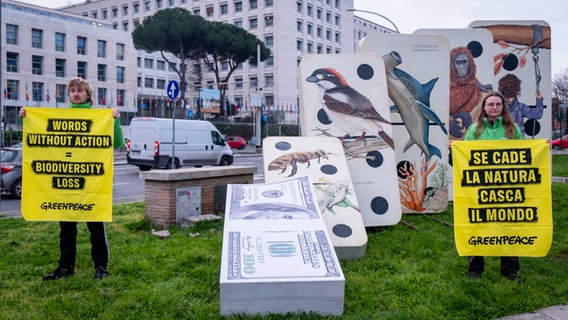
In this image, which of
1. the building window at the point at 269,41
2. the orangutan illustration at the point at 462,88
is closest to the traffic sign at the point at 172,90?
the orangutan illustration at the point at 462,88

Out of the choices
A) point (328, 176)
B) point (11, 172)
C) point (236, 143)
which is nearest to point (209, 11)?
point (236, 143)

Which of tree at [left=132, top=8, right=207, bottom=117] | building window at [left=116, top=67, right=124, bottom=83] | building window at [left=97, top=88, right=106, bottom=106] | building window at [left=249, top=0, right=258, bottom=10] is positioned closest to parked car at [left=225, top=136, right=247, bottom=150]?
tree at [left=132, top=8, right=207, bottom=117]

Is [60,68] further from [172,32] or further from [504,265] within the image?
[504,265]

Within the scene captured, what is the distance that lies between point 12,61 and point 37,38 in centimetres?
382

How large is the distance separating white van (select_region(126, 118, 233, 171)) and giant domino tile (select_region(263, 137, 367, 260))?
1364cm

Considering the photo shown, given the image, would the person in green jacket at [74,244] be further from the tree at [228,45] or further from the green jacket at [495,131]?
the tree at [228,45]

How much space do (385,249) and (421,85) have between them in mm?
3632

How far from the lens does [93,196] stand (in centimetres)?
535

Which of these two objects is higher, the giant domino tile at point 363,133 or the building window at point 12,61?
the building window at point 12,61

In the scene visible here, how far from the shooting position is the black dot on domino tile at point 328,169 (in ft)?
23.2

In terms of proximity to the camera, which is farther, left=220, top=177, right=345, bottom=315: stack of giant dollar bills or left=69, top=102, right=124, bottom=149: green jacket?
left=69, top=102, right=124, bottom=149: green jacket

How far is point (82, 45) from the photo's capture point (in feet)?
200

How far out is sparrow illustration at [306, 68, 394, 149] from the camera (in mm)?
8078

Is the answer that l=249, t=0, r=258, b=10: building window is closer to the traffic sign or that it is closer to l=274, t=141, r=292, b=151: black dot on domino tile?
the traffic sign
